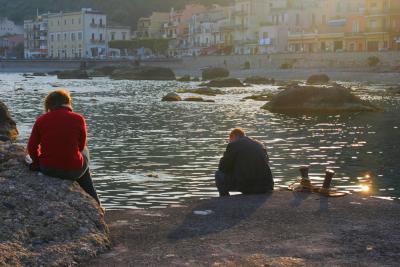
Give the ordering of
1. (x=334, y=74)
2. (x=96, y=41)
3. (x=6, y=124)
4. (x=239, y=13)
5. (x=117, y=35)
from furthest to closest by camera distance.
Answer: (x=117, y=35) < (x=96, y=41) < (x=239, y=13) < (x=334, y=74) < (x=6, y=124)

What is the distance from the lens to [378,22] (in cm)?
9750

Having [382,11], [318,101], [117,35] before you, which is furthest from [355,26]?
[117,35]

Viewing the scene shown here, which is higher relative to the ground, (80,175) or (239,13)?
(239,13)

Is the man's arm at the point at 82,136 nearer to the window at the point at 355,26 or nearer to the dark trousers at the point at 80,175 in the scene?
the dark trousers at the point at 80,175

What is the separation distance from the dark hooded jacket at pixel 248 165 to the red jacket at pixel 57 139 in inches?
134

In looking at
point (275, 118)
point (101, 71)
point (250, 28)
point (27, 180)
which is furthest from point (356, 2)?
point (27, 180)

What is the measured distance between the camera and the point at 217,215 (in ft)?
33.8

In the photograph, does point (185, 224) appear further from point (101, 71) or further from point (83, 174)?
point (101, 71)

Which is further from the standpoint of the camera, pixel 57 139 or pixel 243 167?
pixel 243 167

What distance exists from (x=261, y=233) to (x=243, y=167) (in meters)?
2.81

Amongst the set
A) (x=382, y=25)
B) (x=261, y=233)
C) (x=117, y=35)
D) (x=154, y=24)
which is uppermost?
(x=154, y=24)

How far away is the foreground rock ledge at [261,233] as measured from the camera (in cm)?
792

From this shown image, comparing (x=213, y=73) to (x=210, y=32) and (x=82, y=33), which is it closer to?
(x=210, y=32)

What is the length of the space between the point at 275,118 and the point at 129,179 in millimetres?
18990
